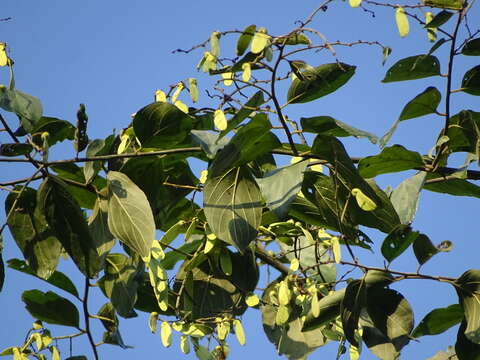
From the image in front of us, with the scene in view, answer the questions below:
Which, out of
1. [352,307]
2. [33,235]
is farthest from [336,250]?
[33,235]

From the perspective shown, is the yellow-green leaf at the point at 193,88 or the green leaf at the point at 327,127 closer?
the green leaf at the point at 327,127

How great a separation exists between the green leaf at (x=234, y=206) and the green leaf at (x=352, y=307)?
187 mm

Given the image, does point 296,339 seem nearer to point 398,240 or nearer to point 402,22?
point 398,240

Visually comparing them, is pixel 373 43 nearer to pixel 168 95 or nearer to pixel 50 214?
pixel 168 95

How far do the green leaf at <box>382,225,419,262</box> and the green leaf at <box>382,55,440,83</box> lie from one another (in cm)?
29

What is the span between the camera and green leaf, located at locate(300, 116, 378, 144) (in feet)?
4.07

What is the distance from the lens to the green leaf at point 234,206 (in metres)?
1.20

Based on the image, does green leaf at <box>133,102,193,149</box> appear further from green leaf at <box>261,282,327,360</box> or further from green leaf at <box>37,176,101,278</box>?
green leaf at <box>261,282,327,360</box>

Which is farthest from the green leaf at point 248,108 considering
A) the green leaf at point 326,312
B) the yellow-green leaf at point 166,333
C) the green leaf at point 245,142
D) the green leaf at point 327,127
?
the yellow-green leaf at point 166,333

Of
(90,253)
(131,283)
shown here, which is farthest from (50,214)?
(131,283)

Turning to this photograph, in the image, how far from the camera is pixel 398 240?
1.22 meters

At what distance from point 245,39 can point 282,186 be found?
0.81ft

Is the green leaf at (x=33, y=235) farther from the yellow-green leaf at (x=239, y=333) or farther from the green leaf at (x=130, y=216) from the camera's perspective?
the yellow-green leaf at (x=239, y=333)

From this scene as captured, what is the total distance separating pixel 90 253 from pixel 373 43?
2.07 ft
